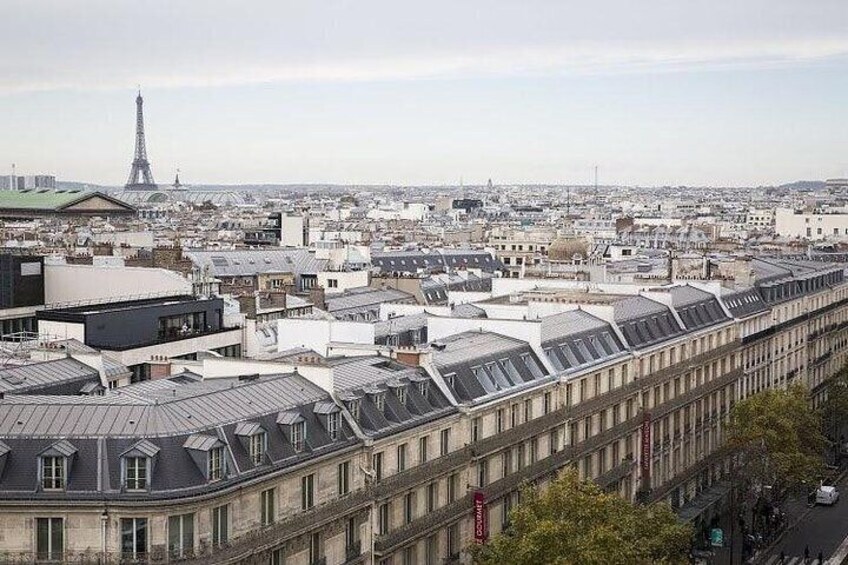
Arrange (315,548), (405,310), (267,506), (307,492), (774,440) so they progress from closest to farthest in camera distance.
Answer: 1. (267,506)
2. (307,492)
3. (315,548)
4. (774,440)
5. (405,310)

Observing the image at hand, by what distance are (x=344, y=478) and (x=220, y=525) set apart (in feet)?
25.1

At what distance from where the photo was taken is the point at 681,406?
87.1m

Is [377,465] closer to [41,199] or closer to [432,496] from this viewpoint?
[432,496]

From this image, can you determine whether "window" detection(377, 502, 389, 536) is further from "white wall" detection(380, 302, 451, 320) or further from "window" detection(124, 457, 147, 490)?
"white wall" detection(380, 302, 451, 320)

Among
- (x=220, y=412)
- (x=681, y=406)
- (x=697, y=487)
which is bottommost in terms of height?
(x=697, y=487)

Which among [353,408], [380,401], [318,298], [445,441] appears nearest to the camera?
[353,408]

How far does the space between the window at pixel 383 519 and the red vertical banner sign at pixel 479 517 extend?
6135 millimetres

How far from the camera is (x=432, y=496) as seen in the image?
57.9m

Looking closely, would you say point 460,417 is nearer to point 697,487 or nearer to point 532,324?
point 532,324

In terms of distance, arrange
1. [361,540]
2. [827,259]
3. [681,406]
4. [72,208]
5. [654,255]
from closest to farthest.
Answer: [361,540] → [681,406] → [827,259] → [654,255] → [72,208]

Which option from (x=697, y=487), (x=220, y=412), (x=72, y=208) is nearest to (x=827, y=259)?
(x=697, y=487)

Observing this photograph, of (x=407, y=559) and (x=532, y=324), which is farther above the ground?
(x=532, y=324)

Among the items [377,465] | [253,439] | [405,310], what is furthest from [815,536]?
[253,439]

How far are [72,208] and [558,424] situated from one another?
4896 inches
